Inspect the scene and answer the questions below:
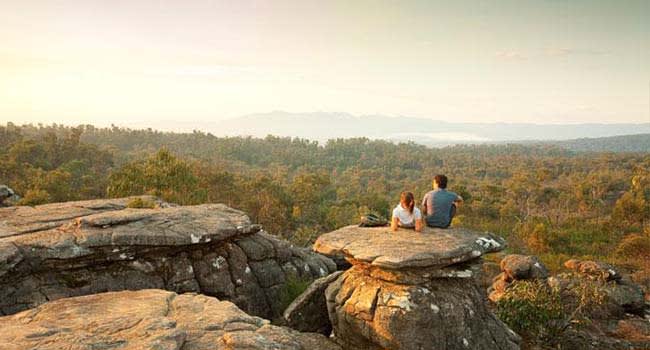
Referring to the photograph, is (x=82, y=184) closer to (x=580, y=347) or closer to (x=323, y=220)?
(x=323, y=220)

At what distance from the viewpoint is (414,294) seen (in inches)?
403

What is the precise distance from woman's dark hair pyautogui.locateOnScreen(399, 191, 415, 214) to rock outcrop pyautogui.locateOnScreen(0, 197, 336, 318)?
16.8 ft

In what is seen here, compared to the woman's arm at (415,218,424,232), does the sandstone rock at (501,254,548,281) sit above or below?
below

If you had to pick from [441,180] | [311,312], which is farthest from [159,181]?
[441,180]

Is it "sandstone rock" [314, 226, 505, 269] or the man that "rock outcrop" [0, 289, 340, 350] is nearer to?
"sandstone rock" [314, 226, 505, 269]

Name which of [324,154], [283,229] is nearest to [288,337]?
[283,229]

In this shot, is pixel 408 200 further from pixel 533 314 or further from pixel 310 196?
pixel 310 196

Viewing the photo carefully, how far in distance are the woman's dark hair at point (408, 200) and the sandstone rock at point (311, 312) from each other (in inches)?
135

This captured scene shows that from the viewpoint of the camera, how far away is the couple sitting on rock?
38.2 ft


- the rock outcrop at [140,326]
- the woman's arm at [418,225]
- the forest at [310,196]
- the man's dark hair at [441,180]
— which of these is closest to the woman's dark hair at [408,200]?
the woman's arm at [418,225]

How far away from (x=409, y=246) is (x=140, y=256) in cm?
735

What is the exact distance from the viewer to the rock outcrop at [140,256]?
10633 millimetres

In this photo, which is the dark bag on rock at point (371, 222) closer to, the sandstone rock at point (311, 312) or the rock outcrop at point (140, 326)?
the sandstone rock at point (311, 312)

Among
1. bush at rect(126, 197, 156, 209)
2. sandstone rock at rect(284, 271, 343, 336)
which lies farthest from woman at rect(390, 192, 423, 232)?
bush at rect(126, 197, 156, 209)
